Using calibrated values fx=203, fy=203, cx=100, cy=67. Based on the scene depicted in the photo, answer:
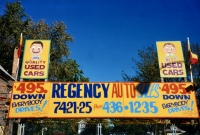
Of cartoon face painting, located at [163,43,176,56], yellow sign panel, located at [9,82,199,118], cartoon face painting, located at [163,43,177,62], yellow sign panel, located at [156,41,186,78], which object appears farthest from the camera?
cartoon face painting, located at [163,43,176,56]

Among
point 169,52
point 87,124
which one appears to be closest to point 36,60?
point 87,124

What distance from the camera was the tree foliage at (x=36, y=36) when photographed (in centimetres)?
3059

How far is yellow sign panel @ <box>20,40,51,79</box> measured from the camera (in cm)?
1120

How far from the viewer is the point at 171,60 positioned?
38.5 ft

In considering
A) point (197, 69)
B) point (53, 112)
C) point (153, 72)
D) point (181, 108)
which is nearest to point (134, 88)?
point (181, 108)

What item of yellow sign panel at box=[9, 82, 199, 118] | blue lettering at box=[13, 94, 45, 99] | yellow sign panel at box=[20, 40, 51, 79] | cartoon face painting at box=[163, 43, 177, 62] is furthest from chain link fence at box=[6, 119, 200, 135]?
cartoon face painting at box=[163, 43, 177, 62]

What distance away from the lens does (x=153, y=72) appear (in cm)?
2341

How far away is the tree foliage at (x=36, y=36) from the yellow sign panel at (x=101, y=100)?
19907 millimetres

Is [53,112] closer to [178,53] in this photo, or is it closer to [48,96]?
[48,96]

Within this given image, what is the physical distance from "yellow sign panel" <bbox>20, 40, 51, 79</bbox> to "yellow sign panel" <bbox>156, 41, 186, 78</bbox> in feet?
21.6

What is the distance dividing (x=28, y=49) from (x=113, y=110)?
601cm

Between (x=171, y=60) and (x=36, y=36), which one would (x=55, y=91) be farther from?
(x=36, y=36)

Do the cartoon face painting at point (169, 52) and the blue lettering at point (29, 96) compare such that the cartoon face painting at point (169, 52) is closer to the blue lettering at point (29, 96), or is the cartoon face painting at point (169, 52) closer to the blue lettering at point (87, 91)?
the blue lettering at point (87, 91)

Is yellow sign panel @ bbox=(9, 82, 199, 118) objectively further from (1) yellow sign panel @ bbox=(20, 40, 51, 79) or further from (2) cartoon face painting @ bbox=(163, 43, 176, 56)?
(2) cartoon face painting @ bbox=(163, 43, 176, 56)
